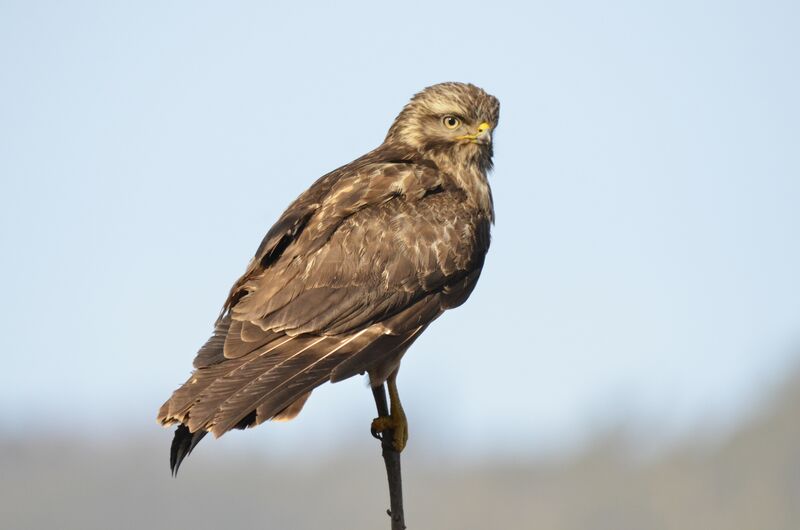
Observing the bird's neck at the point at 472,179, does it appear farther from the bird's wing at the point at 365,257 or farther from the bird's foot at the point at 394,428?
the bird's foot at the point at 394,428

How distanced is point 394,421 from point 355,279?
1.08m

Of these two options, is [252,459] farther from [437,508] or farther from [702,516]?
[702,516]

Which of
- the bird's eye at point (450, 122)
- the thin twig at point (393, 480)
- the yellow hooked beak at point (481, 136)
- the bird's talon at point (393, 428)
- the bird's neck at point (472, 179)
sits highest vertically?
the bird's eye at point (450, 122)

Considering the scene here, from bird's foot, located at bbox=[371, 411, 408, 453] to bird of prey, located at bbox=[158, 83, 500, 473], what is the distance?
0.4 inches

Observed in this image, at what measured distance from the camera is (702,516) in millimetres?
151500

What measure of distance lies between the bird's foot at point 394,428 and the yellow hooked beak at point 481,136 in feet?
7.87

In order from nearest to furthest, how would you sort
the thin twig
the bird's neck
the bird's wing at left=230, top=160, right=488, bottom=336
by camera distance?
1. the thin twig
2. the bird's wing at left=230, top=160, right=488, bottom=336
3. the bird's neck

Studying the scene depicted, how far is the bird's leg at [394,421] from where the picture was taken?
12.8 m

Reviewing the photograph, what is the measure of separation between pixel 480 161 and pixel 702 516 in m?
142

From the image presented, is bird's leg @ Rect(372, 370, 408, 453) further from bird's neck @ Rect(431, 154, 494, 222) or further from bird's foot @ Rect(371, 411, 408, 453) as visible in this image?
bird's neck @ Rect(431, 154, 494, 222)

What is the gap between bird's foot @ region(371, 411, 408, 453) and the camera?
12781 mm

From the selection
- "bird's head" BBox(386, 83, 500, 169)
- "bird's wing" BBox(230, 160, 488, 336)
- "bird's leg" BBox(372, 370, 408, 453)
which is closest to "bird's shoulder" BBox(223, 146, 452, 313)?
"bird's wing" BBox(230, 160, 488, 336)

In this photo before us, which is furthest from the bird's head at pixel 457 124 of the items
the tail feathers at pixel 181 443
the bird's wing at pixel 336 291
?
the tail feathers at pixel 181 443

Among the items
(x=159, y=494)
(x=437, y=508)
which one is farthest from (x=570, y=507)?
(x=159, y=494)
